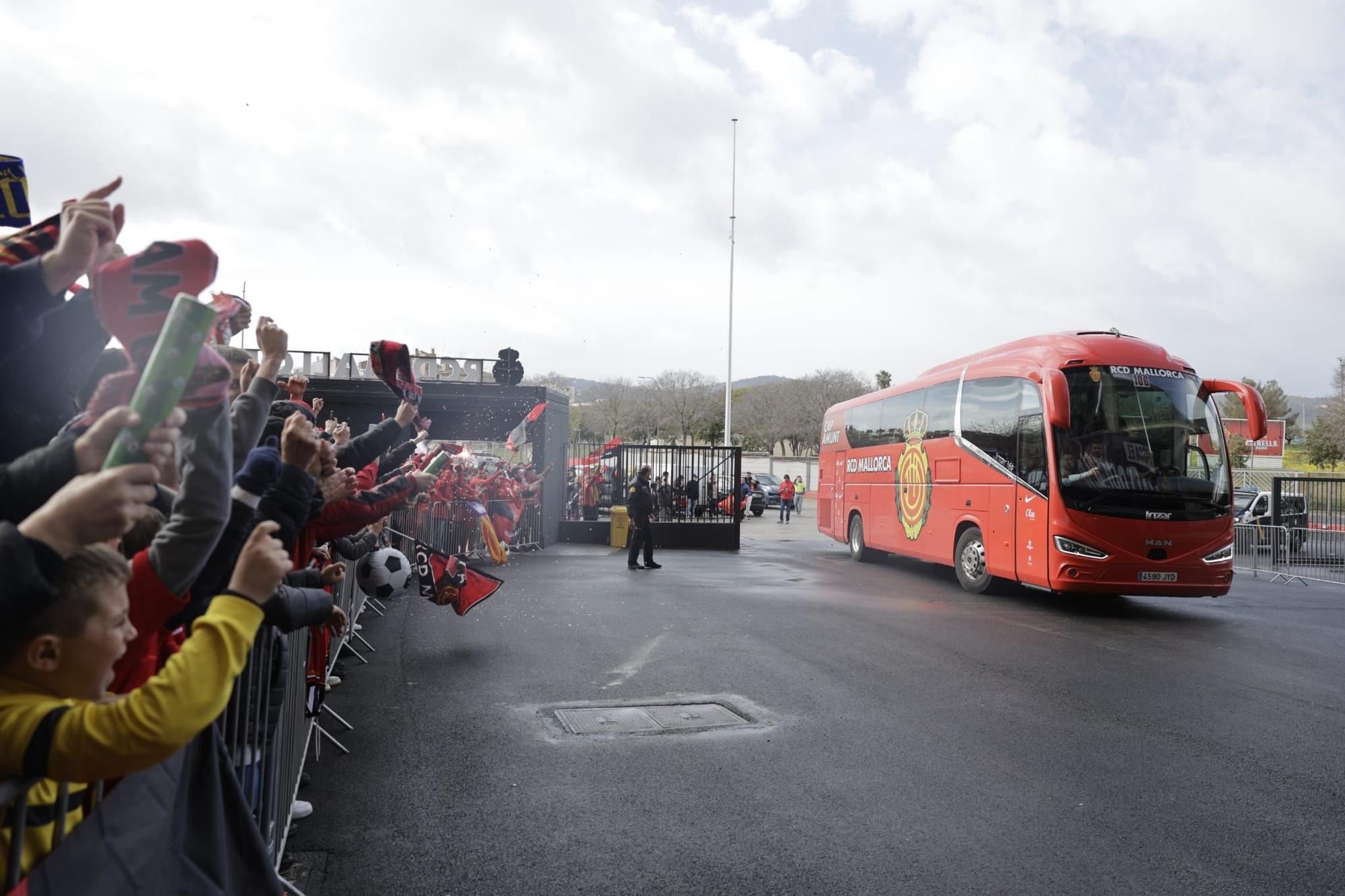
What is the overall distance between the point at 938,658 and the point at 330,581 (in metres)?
6.16

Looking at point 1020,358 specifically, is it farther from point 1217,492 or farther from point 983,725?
point 983,725

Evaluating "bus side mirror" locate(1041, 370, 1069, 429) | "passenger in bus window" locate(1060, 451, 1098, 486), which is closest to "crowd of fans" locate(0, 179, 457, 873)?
"bus side mirror" locate(1041, 370, 1069, 429)

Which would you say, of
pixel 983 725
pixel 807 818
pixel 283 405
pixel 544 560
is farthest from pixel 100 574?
pixel 544 560

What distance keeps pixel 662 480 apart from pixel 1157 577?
1400 centimetres

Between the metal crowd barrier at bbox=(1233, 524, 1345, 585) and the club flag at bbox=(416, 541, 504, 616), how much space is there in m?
Answer: 14.6

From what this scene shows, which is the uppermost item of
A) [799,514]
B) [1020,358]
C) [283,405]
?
[1020,358]

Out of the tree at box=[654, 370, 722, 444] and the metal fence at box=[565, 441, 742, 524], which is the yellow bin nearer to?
the metal fence at box=[565, 441, 742, 524]

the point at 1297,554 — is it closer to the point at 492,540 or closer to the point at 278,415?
the point at 492,540

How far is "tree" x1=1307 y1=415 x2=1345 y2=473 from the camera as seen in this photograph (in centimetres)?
5288

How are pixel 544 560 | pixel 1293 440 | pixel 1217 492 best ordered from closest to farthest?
pixel 1217 492 < pixel 544 560 < pixel 1293 440

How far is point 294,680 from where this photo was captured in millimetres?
4211

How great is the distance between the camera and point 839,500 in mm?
20781

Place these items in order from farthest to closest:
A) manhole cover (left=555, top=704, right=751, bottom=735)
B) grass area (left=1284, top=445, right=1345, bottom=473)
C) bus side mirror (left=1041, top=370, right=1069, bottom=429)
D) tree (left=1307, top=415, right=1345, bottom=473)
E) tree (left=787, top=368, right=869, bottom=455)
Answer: tree (left=787, top=368, right=869, bottom=455)
grass area (left=1284, top=445, right=1345, bottom=473)
tree (left=1307, top=415, right=1345, bottom=473)
bus side mirror (left=1041, top=370, right=1069, bottom=429)
manhole cover (left=555, top=704, right=751, bottom=735)

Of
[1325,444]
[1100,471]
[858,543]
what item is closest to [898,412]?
[858,543]
